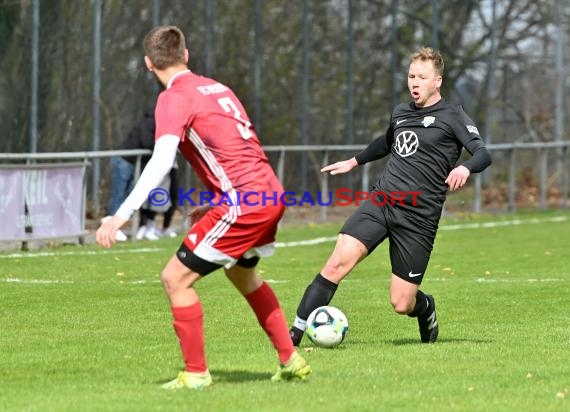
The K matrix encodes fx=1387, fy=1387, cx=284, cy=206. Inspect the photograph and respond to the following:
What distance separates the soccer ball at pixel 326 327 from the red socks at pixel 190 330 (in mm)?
1886

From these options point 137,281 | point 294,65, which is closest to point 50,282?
point 137,281

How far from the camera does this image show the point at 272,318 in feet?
24.2

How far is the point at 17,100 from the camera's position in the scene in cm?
1927

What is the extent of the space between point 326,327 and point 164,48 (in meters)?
2.56

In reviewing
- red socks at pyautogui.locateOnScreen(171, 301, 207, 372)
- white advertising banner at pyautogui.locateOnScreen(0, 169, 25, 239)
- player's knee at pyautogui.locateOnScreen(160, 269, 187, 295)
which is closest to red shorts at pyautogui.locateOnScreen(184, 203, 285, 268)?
player's knee at pyautogui.locateOnScreen(160, 269, 187, 295)

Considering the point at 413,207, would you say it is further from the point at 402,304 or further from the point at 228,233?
the point at 228,233

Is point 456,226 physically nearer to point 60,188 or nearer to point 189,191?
point 189,191

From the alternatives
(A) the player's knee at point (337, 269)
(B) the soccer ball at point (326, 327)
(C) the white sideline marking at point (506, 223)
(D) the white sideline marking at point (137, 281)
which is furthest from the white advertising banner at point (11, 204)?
(B) the soccer ball at point (326, 327)

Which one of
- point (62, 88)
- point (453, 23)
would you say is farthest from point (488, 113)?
point (62, 88)

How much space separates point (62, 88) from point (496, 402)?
14.0m

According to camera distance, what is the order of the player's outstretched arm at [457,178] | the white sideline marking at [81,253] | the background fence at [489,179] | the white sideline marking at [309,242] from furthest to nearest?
1. the background fence at [489,179]
2. the white sideline marking at [309,242]
3. the white sideline marking at [81,253]
4. the player's outstretched arm at [457,178]

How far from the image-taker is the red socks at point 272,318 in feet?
24.2

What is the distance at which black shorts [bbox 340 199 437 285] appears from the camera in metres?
9.12

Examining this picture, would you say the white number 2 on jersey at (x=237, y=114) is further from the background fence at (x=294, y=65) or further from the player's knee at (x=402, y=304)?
the background fence at (x=294, y=65)
